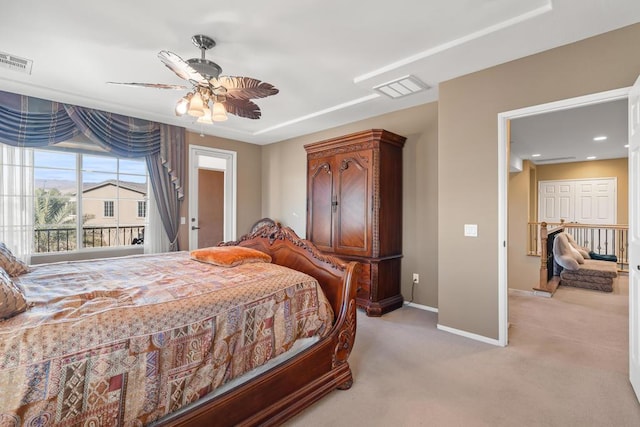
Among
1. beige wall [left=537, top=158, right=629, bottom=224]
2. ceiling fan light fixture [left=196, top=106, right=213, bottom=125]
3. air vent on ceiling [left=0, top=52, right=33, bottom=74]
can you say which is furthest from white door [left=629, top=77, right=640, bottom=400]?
beige wall [left=537, top=158, right=629, bottom=224]

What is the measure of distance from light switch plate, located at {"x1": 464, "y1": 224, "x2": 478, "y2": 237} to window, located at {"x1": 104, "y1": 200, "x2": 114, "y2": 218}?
4.45m

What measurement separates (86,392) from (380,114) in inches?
160

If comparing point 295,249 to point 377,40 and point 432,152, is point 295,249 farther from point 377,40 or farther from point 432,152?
point 432,152

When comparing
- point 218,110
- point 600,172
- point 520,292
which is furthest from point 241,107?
point 600,172

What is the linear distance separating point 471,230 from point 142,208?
14.1ft

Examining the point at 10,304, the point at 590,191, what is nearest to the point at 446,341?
the point at 10,304

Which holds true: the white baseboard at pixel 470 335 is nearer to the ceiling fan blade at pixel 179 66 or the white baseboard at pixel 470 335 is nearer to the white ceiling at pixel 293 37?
the white ceiling at pixel 293 37

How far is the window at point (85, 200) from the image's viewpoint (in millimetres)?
3689

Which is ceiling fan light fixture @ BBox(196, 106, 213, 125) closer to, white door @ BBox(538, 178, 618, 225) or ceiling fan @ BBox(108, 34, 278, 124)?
ceiling fan @ BBox(108, 34, 278, 124)

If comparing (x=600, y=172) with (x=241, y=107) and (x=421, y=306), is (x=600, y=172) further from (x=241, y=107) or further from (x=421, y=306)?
(x=241, y=107)

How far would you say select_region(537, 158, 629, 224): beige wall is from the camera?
6762mm

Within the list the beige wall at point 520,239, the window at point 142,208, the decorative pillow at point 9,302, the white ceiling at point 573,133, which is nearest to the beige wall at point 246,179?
the window at point 142,208

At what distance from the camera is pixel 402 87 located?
3.29 m

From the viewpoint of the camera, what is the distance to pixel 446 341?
288 centimetres
